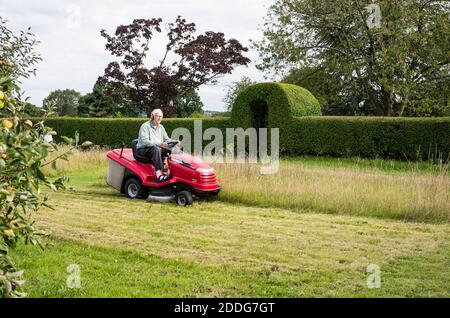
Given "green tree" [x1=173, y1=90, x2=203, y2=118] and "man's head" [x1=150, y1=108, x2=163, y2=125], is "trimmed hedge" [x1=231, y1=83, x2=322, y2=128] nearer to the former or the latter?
"man's head" [x1=150, y1=108, x2=163, y2=125]

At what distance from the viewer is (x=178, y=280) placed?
179 inches

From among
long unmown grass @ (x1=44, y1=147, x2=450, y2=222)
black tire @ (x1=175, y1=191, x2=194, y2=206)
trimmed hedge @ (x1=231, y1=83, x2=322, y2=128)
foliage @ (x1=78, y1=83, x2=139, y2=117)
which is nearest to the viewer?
long unmown grass @ (x1=44, y1=147, x2=450, y2=222)

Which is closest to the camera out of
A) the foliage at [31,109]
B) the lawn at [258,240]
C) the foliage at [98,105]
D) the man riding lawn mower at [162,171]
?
the foliage at [31,109]

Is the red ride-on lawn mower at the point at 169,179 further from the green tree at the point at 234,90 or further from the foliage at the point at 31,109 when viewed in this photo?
the green tree at the point at 234,90

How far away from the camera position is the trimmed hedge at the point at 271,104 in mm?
17891

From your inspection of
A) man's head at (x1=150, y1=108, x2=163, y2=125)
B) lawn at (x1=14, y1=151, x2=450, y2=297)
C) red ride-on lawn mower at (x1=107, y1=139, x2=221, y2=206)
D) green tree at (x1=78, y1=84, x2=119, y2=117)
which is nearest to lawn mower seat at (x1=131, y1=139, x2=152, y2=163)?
red ride-on lawn mower at (x1=107, y1=139, x2=221, y2=206)

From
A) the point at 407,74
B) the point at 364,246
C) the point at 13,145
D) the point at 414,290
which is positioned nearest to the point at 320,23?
the point at 407,74

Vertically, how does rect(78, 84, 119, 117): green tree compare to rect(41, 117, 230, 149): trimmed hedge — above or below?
above

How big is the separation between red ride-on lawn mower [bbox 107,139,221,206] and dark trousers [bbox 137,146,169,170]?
0.09 m

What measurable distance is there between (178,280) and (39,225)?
2984 millimetres

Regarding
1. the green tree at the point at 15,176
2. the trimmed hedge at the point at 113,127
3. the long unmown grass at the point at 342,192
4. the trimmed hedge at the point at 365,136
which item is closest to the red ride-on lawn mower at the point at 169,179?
the long unmown grass at the point at 342,192

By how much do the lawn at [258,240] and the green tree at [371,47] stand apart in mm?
11665

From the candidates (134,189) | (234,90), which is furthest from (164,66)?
(134,189)

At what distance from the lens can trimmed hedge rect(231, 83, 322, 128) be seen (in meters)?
17.9
